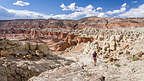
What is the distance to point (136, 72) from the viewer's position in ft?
21.0

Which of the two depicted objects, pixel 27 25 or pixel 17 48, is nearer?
pixel 17 48

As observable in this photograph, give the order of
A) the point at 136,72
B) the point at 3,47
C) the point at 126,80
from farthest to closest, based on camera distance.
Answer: the point at 3,47, the point at 136,72, the point at 126,80

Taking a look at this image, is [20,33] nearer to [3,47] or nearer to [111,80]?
[3,47]

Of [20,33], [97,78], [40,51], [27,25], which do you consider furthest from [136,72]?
[27,25]

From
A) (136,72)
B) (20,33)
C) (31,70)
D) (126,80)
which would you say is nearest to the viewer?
(126,80)

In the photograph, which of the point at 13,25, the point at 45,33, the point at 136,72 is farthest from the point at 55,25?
the point at 136,72

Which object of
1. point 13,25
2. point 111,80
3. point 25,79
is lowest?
point 25,79

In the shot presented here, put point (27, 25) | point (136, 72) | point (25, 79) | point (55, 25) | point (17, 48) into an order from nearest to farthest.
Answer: point (136, 72), point (25, 79), point (17, 48), point (55, 25), point (27, 25)

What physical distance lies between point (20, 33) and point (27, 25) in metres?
13.8

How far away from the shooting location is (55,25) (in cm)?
7450

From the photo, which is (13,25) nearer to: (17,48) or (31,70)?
(17,48)

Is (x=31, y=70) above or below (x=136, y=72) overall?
below

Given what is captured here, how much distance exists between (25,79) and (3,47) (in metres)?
6.00

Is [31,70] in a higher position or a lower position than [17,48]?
lower
